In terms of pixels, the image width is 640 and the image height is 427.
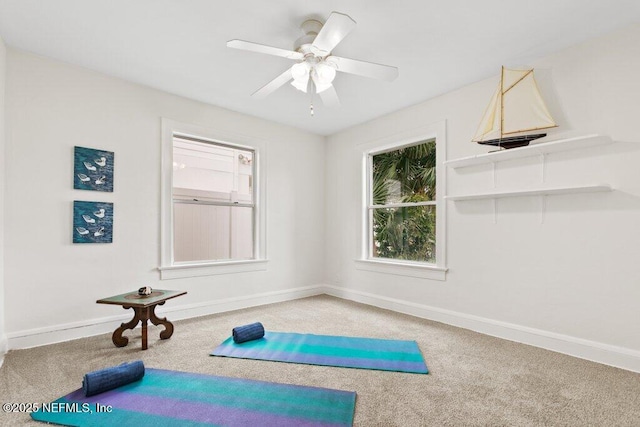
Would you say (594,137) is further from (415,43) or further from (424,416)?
(424,416)

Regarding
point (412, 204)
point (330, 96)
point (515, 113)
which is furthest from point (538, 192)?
point (330, 96)

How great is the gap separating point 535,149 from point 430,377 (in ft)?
6.98

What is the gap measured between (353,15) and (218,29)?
3.50 feet

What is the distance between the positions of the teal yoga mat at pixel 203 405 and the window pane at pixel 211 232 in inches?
74.7

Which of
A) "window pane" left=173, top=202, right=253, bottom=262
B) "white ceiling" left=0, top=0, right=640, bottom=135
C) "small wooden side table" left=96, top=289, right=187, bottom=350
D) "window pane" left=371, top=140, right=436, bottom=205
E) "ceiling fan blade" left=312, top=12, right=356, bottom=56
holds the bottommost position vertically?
"small wooden side table" left=96, top=289, right=187, bottom=350

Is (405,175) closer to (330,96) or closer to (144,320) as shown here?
(330,96)

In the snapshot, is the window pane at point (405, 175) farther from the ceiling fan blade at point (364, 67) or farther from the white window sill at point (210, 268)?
the white window sill at point (210, 268)

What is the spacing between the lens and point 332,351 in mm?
2758

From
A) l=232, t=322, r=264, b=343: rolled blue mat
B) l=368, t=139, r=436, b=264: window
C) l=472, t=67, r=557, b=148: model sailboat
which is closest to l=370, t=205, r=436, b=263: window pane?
l=368, t=139, r=436, b=264: window

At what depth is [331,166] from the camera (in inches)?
206

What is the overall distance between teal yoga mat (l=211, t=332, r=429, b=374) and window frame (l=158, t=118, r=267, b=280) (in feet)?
3.88

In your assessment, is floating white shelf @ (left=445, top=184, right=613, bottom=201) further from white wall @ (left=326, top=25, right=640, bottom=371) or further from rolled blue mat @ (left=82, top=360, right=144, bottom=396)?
rolled blue mat @ (left=82, top=360, right=144, bottom=396)

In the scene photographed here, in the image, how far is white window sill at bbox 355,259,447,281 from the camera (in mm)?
3705

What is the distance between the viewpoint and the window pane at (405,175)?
13.0 ft
